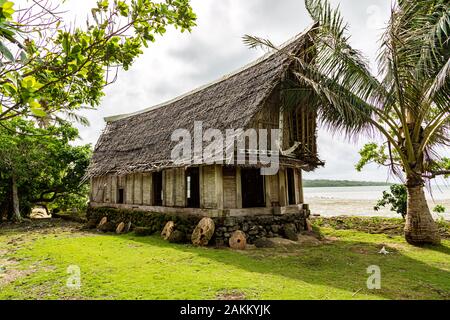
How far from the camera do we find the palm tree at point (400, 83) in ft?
24.1

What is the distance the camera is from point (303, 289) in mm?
4934

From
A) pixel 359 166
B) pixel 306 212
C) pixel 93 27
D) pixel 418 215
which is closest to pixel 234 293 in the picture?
pixel 93 27

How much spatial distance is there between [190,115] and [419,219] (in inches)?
347

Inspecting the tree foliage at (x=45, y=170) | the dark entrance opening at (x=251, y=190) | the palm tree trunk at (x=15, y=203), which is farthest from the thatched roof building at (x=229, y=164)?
the palm tree trunk at (x=15, y=203)

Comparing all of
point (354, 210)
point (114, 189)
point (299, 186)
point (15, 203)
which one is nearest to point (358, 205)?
point (354, 210)

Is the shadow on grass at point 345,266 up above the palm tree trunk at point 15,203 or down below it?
below

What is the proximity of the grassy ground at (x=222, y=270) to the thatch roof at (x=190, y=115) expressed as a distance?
3710mm

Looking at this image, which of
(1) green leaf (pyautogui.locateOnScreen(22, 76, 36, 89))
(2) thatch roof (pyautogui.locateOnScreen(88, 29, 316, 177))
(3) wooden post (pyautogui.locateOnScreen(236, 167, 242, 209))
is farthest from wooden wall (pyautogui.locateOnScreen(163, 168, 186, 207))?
(1) green leaf (pyautogui.locateOnScreen(22, 76, 36, 89))

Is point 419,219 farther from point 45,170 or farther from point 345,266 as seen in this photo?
point 45,170

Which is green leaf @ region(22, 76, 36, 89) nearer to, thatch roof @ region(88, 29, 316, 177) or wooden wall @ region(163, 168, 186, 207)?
thatch roof @ region(88, 29, 316, 177)

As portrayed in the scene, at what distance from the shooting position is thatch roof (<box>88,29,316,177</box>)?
995 centimetres

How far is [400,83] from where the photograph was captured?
7.69 m

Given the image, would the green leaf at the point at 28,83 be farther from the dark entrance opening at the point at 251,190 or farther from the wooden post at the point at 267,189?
the dark entrance opening at the point at 251,190

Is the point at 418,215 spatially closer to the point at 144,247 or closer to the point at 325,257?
the point at 325,257
